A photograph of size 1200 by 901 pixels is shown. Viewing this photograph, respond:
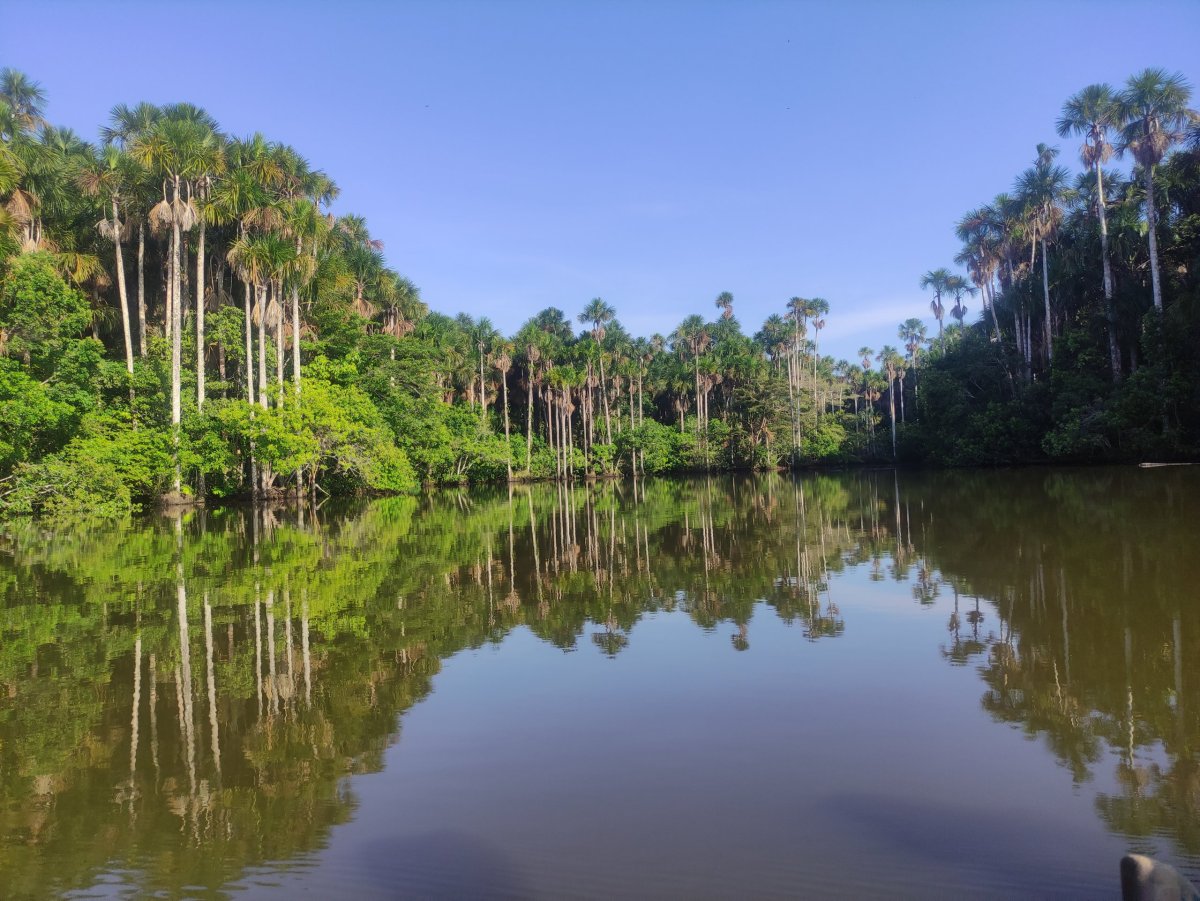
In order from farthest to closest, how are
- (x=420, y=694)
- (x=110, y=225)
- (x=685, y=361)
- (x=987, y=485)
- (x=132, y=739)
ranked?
(x=685, y=361) < (x=110, y=225) < (x=987, y=485) < (x=420, y=694) < (x=132, y=739)

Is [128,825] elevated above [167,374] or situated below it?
below

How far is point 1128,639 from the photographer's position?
685 centimetres

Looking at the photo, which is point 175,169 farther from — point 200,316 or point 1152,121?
point 1152,121

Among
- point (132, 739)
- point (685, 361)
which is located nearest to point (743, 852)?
point (132, 739)

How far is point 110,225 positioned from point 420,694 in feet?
112

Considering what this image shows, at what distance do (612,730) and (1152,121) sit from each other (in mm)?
41423

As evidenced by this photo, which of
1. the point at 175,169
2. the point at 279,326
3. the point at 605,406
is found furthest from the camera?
the point at 605,406

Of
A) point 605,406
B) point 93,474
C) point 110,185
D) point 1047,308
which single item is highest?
point 110,185

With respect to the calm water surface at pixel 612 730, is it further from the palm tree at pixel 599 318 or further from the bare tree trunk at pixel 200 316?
the palm tree at pixel 599 318

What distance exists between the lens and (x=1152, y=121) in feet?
111

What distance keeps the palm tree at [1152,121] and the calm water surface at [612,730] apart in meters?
30.1

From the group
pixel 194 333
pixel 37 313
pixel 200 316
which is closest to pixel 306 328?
pixel 194 333

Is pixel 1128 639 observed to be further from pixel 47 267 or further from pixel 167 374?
pixel 167 374

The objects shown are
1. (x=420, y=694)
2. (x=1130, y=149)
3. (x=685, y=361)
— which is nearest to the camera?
(x=420, y=694)
